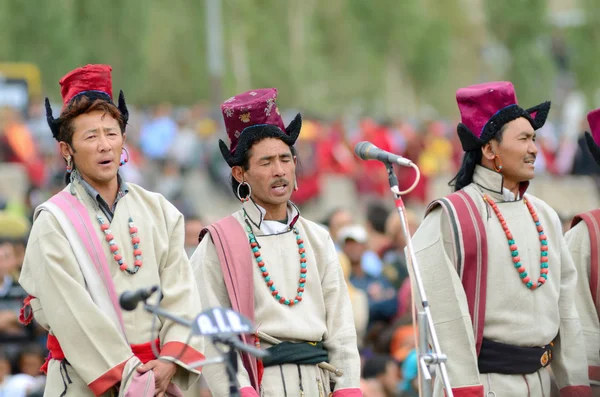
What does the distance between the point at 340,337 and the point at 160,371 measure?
940 mm

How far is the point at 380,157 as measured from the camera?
5.53 metres

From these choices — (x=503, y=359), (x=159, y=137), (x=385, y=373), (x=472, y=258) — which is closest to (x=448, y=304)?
(x=472, y=258)

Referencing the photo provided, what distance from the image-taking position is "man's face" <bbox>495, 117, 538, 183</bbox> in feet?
20.5

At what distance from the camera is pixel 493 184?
6324 millimetres

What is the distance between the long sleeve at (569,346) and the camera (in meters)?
6.21

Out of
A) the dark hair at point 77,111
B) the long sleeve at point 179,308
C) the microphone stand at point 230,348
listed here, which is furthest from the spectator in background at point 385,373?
the microphone stand at point 230,348

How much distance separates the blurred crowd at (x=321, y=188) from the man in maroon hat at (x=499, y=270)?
0.41 meters

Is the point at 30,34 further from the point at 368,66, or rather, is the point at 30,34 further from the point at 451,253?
the point at 451,253

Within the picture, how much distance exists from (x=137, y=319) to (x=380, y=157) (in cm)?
131

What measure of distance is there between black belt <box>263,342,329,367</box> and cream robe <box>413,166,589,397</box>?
66cm

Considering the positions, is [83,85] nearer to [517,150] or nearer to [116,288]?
[116,288]

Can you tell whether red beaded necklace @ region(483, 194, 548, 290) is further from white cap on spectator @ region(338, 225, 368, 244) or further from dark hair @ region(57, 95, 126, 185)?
white cap on spectator @ region(338, 225, 368, 244)

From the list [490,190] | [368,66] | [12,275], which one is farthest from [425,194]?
[368,66]

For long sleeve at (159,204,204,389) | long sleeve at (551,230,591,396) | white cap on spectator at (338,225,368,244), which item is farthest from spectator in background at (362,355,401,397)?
long sleeve at (159,204,204,389)
